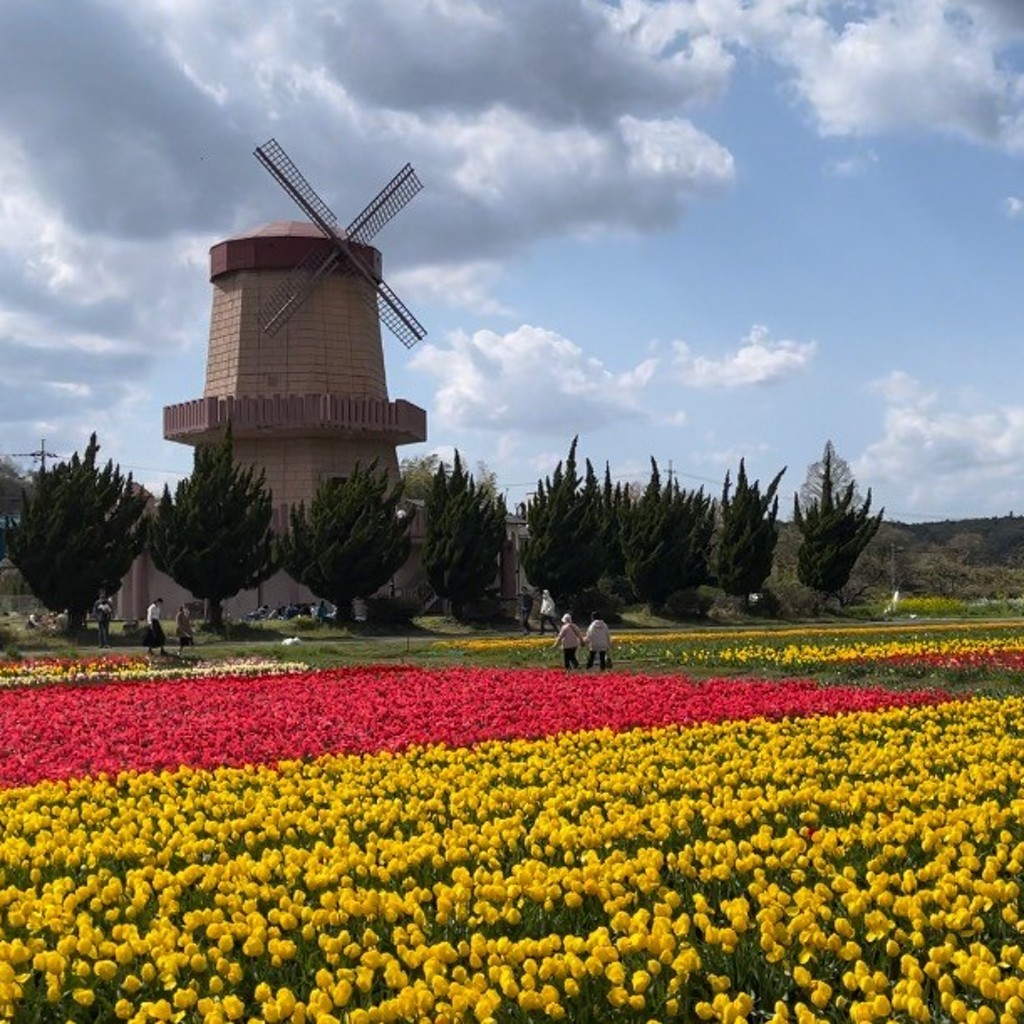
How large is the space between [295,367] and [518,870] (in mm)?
44752

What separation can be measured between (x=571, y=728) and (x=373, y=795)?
433 centimetres

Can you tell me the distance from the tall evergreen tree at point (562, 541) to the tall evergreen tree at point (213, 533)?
33.4 ft

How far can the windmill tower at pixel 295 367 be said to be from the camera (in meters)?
49.4

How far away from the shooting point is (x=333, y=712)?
50.9 feet

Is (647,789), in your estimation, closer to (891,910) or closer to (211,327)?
(891,910)

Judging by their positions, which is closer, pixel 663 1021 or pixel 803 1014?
pixel 803 1014

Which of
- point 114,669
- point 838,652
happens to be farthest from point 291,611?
point 838,652

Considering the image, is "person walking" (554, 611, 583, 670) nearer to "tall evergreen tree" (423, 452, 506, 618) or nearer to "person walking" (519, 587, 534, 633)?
"person walking" (519, 587, 534, 633)

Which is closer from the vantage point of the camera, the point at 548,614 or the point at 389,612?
the point at 548,614

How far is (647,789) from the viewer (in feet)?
31.6

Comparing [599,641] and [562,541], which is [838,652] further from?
[562,541]

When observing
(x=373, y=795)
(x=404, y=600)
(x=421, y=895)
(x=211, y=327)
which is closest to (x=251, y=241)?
(x=211, y=327)

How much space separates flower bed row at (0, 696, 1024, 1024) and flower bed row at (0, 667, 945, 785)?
1.94 metres

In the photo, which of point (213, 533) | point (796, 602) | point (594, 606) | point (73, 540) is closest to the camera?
point (73, 540)
